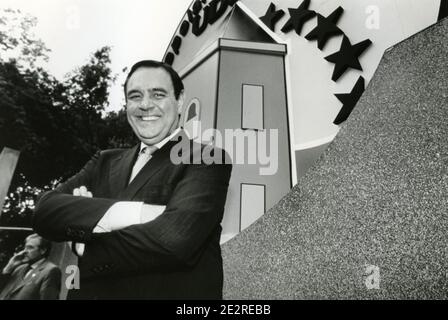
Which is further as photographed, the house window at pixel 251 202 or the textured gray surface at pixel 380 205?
the house window at pixel 251 202

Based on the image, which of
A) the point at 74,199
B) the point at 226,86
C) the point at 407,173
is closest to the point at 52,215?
the point at 74,199

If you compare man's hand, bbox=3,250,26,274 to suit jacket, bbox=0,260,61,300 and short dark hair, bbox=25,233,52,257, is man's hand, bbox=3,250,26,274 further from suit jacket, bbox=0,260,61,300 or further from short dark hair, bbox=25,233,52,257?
short dark hair, bbox=25,233,52,257

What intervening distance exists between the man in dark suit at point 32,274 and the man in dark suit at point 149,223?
14.5 inches

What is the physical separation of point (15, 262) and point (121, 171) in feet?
3.87

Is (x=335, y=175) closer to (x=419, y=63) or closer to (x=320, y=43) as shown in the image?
(x=419, y=63)

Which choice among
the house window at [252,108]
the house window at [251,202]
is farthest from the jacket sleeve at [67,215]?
the house window at [252,108]

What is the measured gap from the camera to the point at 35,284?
2.40 m

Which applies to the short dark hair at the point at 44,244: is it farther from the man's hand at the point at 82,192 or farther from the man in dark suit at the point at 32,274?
the man's hand at the point at 82,192

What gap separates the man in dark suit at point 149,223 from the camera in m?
1.81

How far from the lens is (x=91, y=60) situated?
11.7 feet

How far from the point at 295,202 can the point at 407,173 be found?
0.69 metres

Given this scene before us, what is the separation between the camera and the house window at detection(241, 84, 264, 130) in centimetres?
389

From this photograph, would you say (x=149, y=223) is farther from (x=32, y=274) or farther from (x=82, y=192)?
(x=32, y=274)

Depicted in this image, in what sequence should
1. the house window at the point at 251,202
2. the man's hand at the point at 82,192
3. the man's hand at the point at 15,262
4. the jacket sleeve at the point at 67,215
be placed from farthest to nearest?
the house window at the point at 251,202
the man's hand at the point at 15,262
the man's hand at the point at 82,192
the jacket sleeve at the point at 67,215
